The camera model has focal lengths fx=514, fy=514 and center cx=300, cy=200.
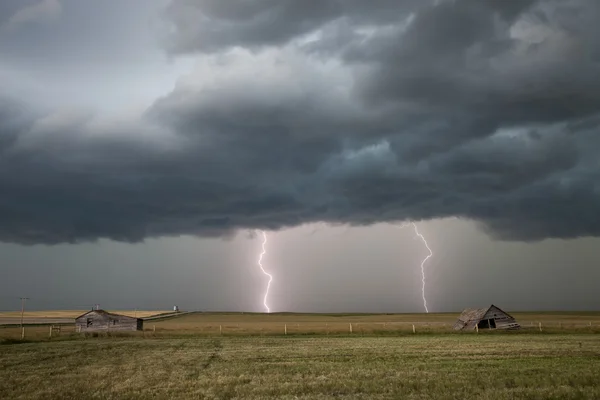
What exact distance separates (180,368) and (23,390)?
30.3 ft

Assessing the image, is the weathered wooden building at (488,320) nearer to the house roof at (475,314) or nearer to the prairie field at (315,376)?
the house roof at (475,314)

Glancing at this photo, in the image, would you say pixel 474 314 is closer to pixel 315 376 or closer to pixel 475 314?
pixel 475 314

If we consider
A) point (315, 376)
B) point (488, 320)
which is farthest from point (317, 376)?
point (488, 320)

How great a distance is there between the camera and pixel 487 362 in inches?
1180

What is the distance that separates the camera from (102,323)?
328 feet

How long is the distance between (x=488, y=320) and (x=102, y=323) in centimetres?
7144

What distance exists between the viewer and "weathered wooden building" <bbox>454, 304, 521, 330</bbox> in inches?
3312

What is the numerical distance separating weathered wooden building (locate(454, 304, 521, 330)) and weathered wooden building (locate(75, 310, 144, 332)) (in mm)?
61519

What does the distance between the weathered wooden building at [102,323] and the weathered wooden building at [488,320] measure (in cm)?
6152

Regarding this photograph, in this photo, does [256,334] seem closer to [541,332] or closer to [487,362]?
[541,332]

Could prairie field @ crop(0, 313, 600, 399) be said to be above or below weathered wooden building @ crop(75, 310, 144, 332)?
below

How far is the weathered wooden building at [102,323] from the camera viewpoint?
325 ft

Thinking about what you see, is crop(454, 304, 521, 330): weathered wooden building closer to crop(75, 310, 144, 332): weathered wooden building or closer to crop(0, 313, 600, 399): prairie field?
crop(0, 313, 600, 399): prairie field

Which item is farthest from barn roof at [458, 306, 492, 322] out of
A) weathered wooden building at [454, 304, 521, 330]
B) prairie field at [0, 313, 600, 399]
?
prairie field at [0, 313, 600, 399]
